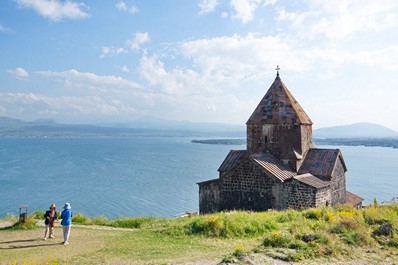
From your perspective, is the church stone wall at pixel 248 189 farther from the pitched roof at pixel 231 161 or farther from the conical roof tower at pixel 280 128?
the conical roof tower at pixel 280 128

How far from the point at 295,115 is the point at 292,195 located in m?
4.58

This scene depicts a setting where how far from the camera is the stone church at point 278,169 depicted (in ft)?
48.3

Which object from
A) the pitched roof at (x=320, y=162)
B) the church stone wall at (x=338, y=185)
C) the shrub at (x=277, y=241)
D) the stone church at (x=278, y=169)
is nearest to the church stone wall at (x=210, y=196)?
the stone church at (x=278, y=169)

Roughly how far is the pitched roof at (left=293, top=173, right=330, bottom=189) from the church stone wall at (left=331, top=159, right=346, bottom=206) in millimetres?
1282

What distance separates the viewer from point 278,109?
1728cm

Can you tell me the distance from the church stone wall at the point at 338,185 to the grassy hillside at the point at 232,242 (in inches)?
188

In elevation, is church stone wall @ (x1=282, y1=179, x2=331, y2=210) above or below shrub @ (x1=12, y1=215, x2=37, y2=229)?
above

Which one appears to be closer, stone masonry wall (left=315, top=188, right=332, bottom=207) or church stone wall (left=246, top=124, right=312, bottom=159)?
stone masonry wall (left=315, top=188, right=332, bottom=207)

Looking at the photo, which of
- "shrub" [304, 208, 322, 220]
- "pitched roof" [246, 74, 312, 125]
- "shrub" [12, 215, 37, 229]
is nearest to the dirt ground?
"shrub" [12, 215, 37, 229]

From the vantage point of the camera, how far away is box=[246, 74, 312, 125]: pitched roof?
16922 mm

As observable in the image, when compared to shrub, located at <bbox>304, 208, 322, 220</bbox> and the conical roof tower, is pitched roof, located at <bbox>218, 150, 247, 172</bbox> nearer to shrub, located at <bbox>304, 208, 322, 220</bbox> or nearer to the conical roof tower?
the conical roof tower

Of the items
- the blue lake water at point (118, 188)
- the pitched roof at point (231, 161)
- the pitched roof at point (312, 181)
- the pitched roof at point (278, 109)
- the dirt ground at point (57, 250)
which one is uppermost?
the pitched roof at point (278, 109)

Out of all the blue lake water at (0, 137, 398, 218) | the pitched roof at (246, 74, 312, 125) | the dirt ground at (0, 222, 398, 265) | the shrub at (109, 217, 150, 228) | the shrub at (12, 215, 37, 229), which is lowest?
the blue lake water at (0, 137, 398, 218)

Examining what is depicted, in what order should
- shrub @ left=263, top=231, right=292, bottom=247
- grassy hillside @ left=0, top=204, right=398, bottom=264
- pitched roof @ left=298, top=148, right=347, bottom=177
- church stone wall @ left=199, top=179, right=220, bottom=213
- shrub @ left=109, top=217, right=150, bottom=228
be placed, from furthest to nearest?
church stone wall @ left=199, top=179, right=220, bottom=213
pitched roof @ left=298, top=148, right=347, bottom=177
shrub @ left=109, top=217, right=150, bottom=228
shrub @ left=263, top=231, right=292, bottom=247
grassy hillside @ left=0, top=204, right=398, bottom=264
